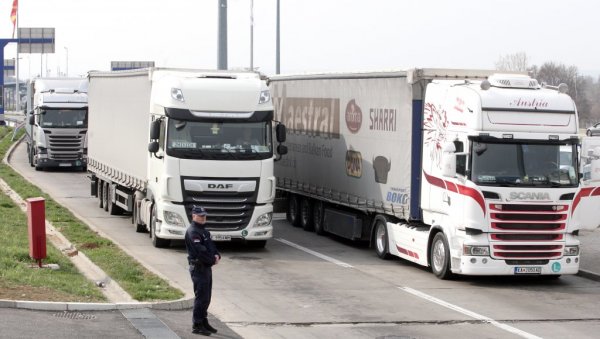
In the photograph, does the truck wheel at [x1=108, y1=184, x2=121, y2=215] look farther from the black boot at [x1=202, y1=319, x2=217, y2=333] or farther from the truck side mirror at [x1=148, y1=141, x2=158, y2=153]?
the black boot at [x1=202, y1=319, x2=217, y2=333]

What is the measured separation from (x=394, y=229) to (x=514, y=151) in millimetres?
3556

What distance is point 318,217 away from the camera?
2745cm

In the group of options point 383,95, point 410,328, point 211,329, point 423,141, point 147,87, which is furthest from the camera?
point 147,87

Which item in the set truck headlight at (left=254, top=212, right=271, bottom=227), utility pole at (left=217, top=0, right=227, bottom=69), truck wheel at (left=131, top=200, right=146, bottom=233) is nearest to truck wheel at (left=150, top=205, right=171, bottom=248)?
truck headlight at (left=254, top=212, right=271, bottom=227)

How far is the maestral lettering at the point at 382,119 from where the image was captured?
22234 millimetres

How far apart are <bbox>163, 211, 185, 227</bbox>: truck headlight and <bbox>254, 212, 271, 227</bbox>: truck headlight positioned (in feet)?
4.95

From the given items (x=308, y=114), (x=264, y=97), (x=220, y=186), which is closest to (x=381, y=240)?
(x=220, y=186)

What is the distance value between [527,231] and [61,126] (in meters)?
31.7

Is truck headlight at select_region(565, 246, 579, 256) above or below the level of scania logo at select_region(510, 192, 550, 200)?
below

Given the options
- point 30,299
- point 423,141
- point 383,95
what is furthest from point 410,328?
point 383,95

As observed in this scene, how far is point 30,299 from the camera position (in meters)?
15.5

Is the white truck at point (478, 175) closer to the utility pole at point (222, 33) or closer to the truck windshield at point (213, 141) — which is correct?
the truck windshield at point (213, 141)

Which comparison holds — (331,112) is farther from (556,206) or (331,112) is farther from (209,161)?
(556,206)

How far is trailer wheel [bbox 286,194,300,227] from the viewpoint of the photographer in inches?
1151
